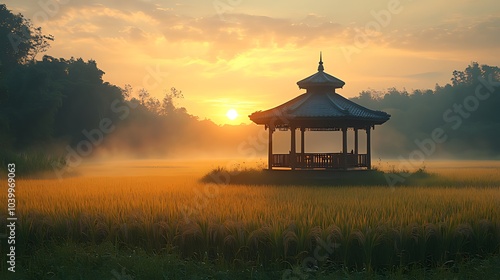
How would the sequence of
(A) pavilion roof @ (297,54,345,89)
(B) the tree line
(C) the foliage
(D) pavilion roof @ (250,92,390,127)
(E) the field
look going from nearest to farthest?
(E) the field < (D) pavilion roof @ (250,92,390,127) < (A) pavilion roof @ (297,54,345,89) < (B) the tree line < (C) the foliage

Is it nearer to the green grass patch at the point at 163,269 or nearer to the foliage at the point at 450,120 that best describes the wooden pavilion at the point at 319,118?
the green grass patch at the point at 163,269

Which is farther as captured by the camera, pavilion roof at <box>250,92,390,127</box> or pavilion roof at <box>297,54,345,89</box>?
pavilion roof at <box>297,54,345,89</box>

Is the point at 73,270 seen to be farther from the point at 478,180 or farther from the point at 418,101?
the point at 418,101

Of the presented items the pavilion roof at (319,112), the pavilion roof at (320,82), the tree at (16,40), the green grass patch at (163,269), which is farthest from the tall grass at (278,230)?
the tree at (16,40)

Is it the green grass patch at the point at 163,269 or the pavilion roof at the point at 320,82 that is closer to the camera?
the green grass patch at the point at 163,269

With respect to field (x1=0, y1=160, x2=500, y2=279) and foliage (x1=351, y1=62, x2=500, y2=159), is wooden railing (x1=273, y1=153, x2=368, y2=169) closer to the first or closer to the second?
field (x1=0, y1=160, x2=500, y2=279)

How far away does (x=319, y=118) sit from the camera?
27156 mm

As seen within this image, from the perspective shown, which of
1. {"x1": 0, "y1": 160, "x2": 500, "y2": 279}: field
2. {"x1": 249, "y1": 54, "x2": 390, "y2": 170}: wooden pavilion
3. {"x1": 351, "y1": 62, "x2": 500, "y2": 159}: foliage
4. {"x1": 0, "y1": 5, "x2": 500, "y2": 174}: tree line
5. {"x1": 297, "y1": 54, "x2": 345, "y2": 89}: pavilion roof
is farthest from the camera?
{"x1": 351, "y1": 62, "x2": 500, "y2": 159}: foliage

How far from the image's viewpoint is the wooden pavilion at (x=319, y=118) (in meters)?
27.3

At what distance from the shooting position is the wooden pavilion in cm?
2734

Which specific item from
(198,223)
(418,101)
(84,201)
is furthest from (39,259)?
(418,101)

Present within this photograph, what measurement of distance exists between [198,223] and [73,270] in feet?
8.73

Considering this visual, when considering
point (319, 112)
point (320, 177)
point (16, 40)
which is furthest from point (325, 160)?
point (16, 40)

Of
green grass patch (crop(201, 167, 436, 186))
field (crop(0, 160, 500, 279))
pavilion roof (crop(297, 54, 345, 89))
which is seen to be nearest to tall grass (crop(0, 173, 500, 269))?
field (crop(0, 160, 500, 279))
